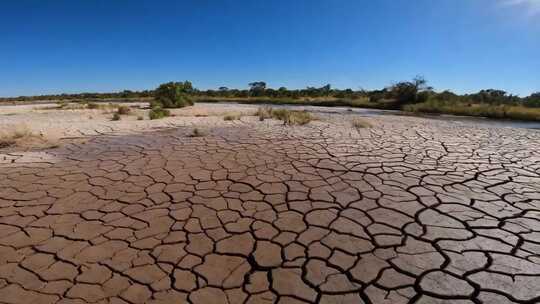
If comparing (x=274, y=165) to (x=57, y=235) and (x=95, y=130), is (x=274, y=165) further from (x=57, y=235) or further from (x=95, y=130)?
(x=95, y=130)

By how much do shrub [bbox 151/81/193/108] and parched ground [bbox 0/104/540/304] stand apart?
1389 centimetres

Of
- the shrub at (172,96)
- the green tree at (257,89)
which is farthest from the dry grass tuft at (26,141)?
the green tree at (257,89)

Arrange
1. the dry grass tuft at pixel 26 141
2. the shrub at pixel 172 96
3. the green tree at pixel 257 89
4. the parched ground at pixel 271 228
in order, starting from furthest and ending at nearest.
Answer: the green tree at pixel 257 89, the shrub at pixel 172 96, the dry grass tuft at pixel 26 141, the parched ground at pixel 271 228

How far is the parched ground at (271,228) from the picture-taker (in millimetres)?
2291

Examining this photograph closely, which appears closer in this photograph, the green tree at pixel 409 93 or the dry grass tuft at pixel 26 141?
the dry grass tuft at pixel 26 141

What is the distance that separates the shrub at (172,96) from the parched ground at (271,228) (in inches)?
547

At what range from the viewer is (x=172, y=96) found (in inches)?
786

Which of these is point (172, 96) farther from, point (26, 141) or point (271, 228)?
point (271, 228)

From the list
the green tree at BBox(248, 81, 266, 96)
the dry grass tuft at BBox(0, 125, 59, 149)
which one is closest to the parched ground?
the dry grass tuft at BBox(0, 125, 59, 149)

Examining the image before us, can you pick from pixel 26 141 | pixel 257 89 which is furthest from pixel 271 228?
pixel 257 89

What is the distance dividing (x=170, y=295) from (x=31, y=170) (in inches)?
165

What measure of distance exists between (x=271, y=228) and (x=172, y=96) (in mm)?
18395

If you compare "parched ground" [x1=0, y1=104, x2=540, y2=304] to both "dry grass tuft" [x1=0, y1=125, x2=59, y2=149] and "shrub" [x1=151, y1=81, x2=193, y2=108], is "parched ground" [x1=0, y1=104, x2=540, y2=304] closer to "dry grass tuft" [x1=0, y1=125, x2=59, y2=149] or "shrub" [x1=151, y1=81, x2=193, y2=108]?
Result: "dry grass tuft" [x1=0, y1=125, x2=59, y2=149]

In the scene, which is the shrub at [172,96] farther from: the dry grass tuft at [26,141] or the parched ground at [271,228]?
the parched ground at [271,228]
